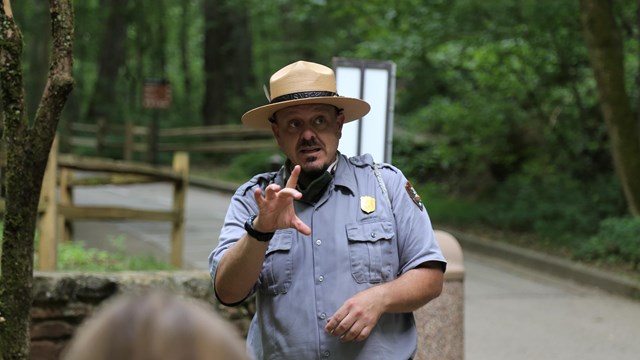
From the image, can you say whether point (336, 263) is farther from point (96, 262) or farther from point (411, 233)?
point (96, 262)

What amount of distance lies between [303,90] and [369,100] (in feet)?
11.4

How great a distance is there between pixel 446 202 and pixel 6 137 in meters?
14.2

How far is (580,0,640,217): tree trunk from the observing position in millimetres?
12164

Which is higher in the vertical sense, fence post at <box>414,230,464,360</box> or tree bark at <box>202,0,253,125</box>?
tree bark at <box>202,0,253,125</box>

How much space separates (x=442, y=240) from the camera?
208 inches

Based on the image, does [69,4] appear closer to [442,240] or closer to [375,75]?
[442,240]

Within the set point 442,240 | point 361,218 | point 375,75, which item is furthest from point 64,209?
point 361,218

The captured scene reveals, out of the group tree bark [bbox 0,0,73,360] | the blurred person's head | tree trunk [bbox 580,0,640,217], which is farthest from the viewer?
tree trunk [bbox 580,0,640,217]

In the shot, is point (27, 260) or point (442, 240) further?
point (442, 240)

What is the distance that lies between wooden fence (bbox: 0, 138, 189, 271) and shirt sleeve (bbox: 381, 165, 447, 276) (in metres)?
5.33

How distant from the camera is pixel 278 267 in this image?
3229 mm

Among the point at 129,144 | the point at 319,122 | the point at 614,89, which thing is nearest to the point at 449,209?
the point at 614,89

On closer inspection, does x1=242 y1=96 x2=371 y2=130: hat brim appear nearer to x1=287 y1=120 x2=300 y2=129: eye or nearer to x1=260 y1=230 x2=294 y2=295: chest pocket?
x1=287 y1=120 x2=300 y2=129: eye

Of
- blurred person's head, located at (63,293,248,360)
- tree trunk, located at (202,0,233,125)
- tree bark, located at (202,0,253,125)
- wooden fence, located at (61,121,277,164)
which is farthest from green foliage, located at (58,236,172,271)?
tree trunk, located at (202,0,233,125)
